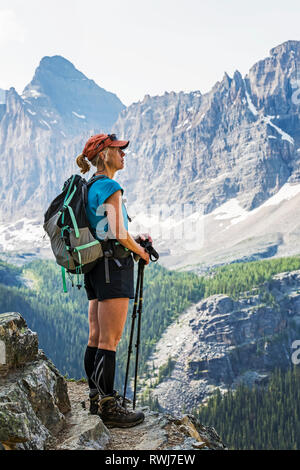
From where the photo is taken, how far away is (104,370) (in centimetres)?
537

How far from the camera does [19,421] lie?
452 cm

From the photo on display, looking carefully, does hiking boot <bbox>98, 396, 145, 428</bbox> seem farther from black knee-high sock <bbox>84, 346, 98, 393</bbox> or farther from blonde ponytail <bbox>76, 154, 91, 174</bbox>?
blonde ponytail <bbox>76, 154, 91, 174</bbox>

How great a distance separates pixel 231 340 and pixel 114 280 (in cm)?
15815

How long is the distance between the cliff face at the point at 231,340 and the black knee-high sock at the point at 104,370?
457ft

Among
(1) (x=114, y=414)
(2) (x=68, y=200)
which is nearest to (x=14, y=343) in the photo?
(1) (x=114, y=414)

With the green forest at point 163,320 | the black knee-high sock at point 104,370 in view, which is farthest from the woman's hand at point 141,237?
the green forest at point 163,320

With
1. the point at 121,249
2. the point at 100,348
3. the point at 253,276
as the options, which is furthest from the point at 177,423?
the point at 253,276

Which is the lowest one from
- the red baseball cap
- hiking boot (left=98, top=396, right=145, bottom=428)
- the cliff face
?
the cliff face

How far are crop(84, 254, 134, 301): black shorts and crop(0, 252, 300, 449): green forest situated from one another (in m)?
113

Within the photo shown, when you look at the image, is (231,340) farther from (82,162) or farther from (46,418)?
(82,162)

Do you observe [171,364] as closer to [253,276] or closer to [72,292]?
[253,276]

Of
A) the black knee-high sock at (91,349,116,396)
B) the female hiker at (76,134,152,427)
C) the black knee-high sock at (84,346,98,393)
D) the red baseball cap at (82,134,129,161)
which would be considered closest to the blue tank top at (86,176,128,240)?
the female hiker at (76,134,152,427)

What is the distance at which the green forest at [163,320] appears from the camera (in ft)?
376

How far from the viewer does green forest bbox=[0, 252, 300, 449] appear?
114688mm
